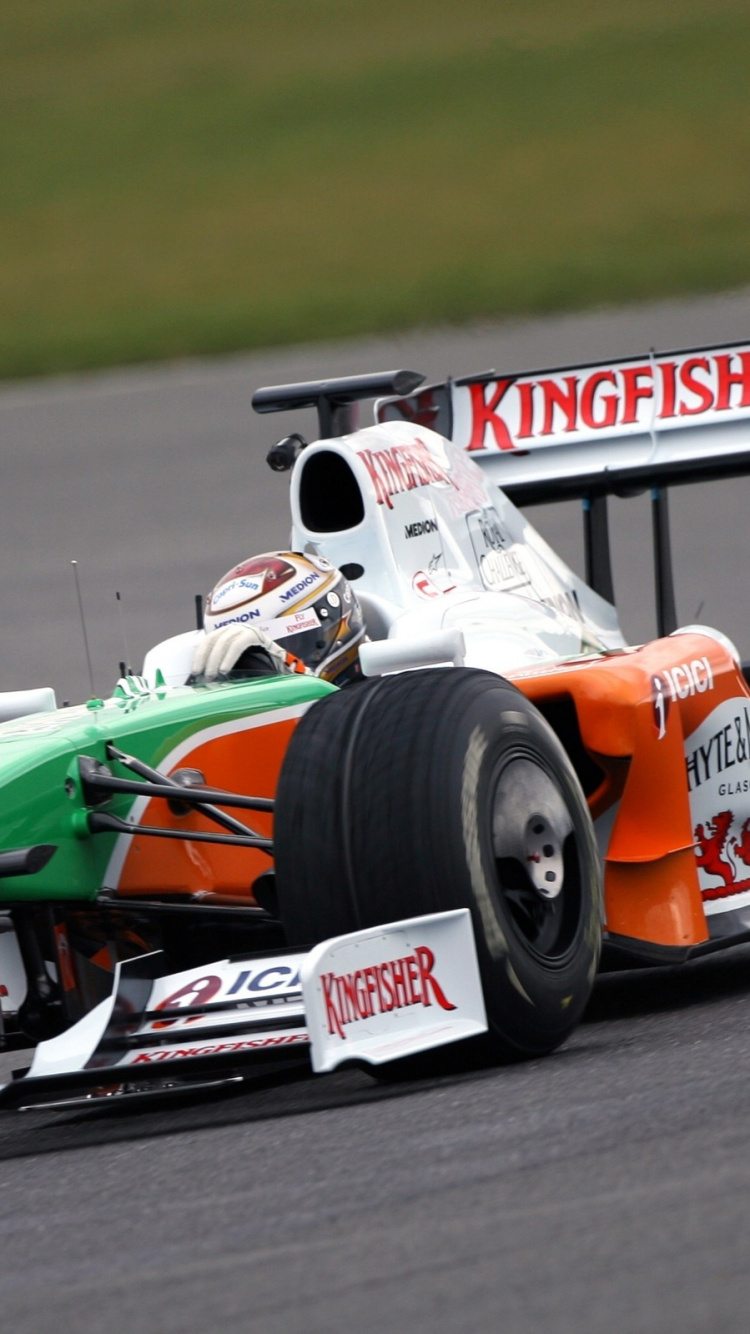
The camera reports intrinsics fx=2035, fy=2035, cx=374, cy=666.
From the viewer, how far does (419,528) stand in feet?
19.1

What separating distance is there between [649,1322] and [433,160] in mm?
22955

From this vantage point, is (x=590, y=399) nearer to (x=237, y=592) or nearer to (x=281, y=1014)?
(x=237, y=592)

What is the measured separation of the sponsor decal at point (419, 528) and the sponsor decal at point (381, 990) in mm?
2306

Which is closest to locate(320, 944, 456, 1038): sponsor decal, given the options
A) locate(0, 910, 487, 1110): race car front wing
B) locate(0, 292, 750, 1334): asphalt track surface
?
locate(0, 910, 487, 1110): race car front wing

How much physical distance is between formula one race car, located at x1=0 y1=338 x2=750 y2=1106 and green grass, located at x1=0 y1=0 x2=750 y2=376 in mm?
12400

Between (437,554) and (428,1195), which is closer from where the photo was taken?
(428,1195)

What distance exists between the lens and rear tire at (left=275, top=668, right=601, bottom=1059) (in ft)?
12.1

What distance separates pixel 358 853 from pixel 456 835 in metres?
0.20

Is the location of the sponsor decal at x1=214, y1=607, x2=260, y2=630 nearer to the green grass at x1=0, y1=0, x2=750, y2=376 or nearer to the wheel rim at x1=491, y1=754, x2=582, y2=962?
the wheel rim at x1=491, y1=754, x2=582, y2=962

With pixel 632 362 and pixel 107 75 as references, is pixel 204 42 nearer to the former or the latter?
pixel 107 75

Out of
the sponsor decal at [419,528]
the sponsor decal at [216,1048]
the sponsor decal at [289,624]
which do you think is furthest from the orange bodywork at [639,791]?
the sponsor decal at [419,528]

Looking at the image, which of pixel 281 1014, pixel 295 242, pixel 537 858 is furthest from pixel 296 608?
pixel 295 242

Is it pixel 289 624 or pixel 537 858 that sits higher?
pixel 289 624

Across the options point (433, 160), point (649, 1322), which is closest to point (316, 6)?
point (433, 160)
